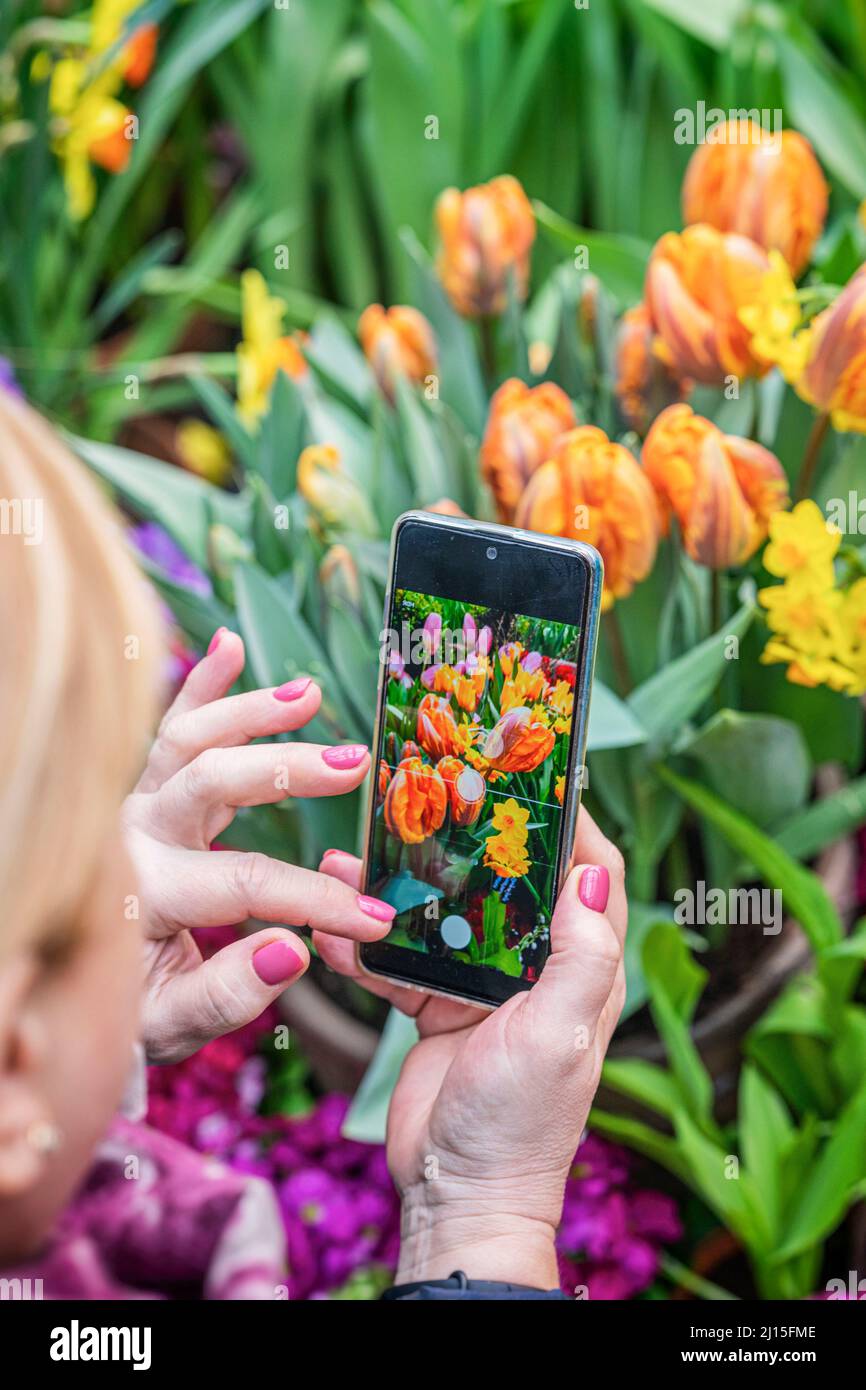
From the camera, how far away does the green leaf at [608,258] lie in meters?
0.79

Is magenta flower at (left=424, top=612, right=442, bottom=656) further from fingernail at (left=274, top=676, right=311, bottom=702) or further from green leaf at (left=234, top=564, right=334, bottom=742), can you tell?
green leaf at (left=234, top=564, right=334, bottom=742)

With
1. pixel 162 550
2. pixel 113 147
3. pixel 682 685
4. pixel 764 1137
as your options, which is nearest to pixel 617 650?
pixel 682 685

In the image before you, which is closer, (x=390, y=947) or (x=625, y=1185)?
(x=390, y=947)

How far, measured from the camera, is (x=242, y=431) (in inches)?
30.3

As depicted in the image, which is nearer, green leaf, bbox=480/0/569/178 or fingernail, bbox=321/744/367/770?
fingernail, bbox=321/744/367/770

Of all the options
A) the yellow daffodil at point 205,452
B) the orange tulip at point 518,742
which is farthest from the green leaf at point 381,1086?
the yellow daffodil at point 205,452

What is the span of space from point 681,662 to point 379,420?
0.22 m

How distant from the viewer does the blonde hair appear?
0.24m

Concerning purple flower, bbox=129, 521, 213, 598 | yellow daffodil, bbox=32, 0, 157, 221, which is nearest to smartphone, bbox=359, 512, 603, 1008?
purple flower, bbox=129, 521, 213, 598

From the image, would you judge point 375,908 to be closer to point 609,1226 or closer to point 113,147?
point 609,1226

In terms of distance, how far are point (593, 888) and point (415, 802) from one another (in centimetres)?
7

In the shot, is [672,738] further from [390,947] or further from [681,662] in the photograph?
[390,947]

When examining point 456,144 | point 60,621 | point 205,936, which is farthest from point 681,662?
point 456,144

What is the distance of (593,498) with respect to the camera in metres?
0.55
